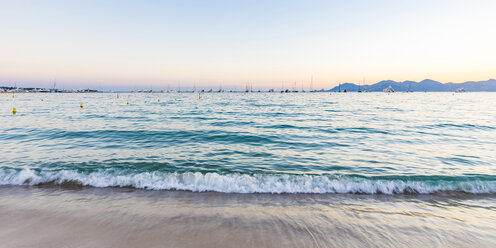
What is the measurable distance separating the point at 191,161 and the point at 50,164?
5.61 m

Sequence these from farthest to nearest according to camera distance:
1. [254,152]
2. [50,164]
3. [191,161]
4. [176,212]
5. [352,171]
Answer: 1. [254,152]
2. [191,161]
3. [50,164]
4. [352,171]
5. [176,212]

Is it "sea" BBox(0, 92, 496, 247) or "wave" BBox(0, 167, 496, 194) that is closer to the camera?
"sea" BBox(0, 92, 496, 247)

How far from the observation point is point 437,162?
908 cm

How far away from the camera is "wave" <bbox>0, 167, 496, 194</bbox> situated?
6.48 meters

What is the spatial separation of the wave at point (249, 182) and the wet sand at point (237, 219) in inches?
14.2

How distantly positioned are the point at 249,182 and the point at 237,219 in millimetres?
2208

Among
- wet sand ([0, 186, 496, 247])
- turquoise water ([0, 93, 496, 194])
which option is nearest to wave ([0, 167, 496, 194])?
turquoise water ([0, 93, 496, 194])

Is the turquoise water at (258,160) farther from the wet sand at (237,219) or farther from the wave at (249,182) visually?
the wet sand at (237,219)

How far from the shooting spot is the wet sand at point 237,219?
3914 mm

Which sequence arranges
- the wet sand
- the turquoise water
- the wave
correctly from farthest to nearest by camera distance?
the turquoise water
the wave
the wet sand

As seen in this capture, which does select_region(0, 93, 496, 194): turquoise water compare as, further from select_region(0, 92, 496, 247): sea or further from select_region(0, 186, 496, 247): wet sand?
select_region(0, 186, 496, 247): wet sand

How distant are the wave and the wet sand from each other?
361mm

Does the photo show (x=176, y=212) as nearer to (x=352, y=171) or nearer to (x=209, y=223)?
(x=209, y=223)

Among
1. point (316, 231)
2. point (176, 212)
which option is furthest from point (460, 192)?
point (176, 212)
